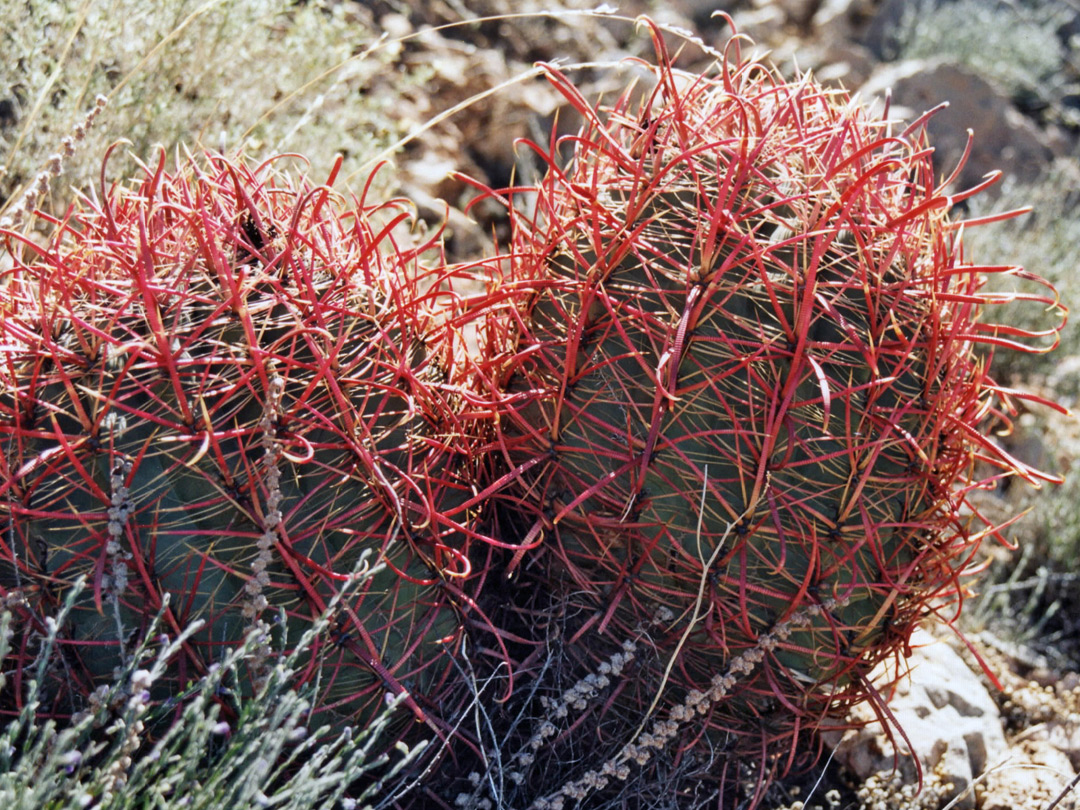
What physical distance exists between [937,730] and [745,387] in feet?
4.08

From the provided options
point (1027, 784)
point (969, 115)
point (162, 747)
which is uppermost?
point (969, 115)

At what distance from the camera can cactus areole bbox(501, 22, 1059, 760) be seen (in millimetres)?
1439

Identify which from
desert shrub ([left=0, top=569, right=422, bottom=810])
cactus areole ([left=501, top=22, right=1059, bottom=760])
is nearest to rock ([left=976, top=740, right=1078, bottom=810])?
cactus areole ([left=501, top=22, right=1059, bottom=760])

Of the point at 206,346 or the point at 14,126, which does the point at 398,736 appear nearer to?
the point at 206,346

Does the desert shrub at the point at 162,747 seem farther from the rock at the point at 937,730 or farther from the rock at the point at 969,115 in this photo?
the rock at the point at 969,115

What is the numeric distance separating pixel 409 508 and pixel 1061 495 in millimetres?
2698

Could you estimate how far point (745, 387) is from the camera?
146 centimetres

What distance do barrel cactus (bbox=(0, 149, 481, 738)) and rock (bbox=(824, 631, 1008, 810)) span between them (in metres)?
1.11

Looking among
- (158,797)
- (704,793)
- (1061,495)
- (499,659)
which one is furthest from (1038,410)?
(158,797)

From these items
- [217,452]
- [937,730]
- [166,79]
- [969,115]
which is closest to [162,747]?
[217,452]

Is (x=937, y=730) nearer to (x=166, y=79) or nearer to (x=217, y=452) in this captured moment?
(x=217, y=452)

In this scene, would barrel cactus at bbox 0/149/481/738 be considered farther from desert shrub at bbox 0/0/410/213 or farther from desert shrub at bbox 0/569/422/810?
desert shrub at bbox 0/0/410/213

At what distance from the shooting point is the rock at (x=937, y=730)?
2143 millimetres

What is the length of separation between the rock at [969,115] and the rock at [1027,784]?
13.5ft
